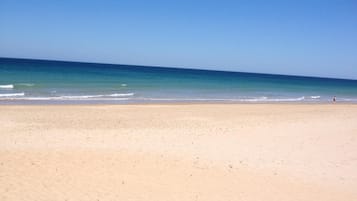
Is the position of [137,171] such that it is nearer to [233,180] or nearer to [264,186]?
[233,180]

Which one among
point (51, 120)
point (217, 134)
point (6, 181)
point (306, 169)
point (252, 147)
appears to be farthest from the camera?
point (51, 120)

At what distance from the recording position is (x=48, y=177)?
635cm

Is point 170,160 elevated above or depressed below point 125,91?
below

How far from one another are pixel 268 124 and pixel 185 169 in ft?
26.3

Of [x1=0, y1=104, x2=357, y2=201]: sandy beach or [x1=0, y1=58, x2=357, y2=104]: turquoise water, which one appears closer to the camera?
[x1=0, y1=104, x2=357, y2=201]: sandy beach

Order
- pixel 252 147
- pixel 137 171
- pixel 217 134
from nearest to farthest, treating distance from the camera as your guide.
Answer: pixel 137 171
pixel 252 147
pixel 217 134

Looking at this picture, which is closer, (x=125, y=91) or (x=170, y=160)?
(x=170, y=160)

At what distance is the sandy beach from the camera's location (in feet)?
19.8

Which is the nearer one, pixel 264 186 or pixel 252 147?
pixel 264 186

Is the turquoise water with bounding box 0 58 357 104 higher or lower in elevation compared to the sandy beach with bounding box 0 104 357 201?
higher

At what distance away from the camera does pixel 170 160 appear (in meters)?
8.01

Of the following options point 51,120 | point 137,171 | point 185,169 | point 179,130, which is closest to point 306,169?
point 185,169

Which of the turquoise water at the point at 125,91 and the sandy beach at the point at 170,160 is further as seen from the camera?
the turquoise water at the point at 125,91

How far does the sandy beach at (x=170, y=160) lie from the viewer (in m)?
6.04
